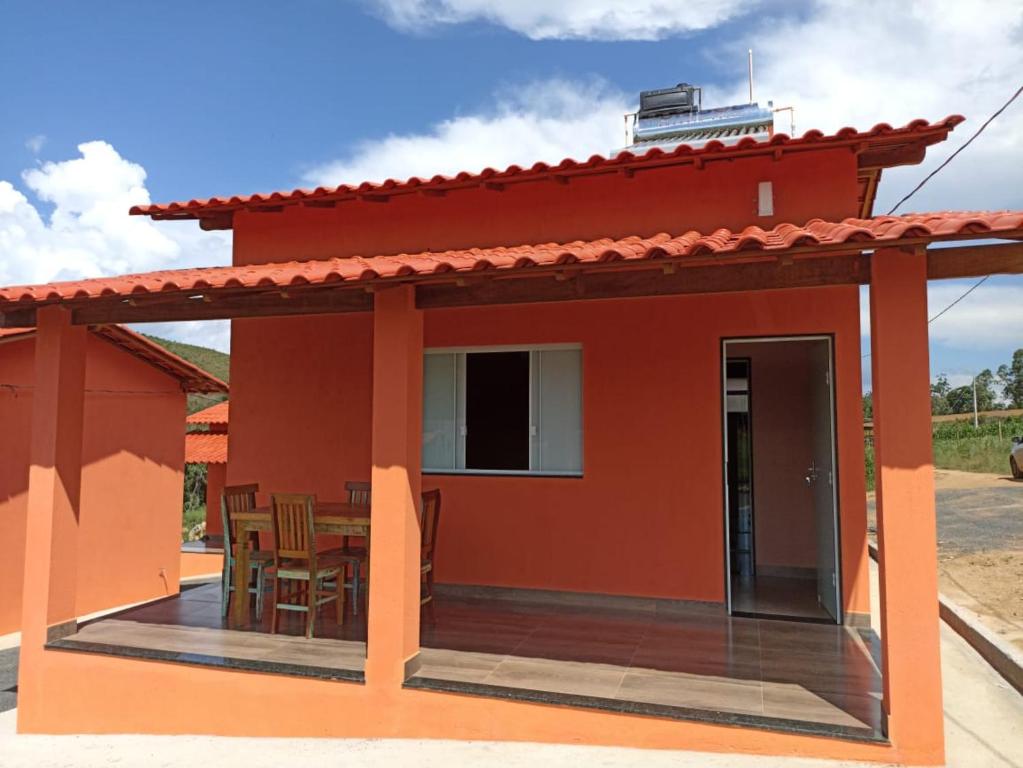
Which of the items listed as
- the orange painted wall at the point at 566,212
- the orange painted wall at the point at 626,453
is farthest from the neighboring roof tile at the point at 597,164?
the orange painted wall at the point at 626,453

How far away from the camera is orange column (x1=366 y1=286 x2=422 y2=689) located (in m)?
4.40

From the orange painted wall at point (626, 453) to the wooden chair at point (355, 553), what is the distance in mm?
288

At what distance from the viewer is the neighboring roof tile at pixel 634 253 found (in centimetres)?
332

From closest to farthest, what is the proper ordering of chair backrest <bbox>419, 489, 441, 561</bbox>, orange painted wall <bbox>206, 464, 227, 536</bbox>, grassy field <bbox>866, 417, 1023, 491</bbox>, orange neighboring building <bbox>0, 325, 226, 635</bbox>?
1. chair backrest <bbox>419, 489, 441, 561</bbox>
2. orange neighboring building <bbox>0, 325, 226, 635</bbox>
3. orange painted wall <bbox>206, 464, 227, 536</bbox>
4. grassy field <bbox>866, 417, 1023, 491</bbox>

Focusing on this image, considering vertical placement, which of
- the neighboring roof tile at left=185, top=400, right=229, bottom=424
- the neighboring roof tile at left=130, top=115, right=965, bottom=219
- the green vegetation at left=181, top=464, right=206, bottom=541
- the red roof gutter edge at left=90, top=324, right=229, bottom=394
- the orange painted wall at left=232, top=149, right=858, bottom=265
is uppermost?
the neighboring roof tile at left=130, top=115, right=965, bottom=219

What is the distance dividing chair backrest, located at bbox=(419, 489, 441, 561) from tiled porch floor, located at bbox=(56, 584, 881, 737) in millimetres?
571

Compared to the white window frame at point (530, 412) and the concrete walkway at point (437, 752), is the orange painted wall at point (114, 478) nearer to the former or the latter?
the concrete walkway at point (437, 752)

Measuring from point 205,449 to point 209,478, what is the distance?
3.05ft

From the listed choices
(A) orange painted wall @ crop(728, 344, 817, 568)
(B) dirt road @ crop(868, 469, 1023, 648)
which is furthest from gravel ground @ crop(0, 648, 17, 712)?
(B) dirt road @ crop(868, 469, 1023, 648)

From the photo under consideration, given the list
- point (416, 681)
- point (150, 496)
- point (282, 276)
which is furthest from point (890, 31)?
point (150, 496)

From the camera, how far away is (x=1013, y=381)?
54.8 m

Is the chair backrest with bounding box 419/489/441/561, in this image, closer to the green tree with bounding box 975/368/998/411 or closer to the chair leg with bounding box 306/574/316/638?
the chair leg with bounding box 306/574/316/638

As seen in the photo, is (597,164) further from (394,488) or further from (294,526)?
(294,526)

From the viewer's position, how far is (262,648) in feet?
16.3
